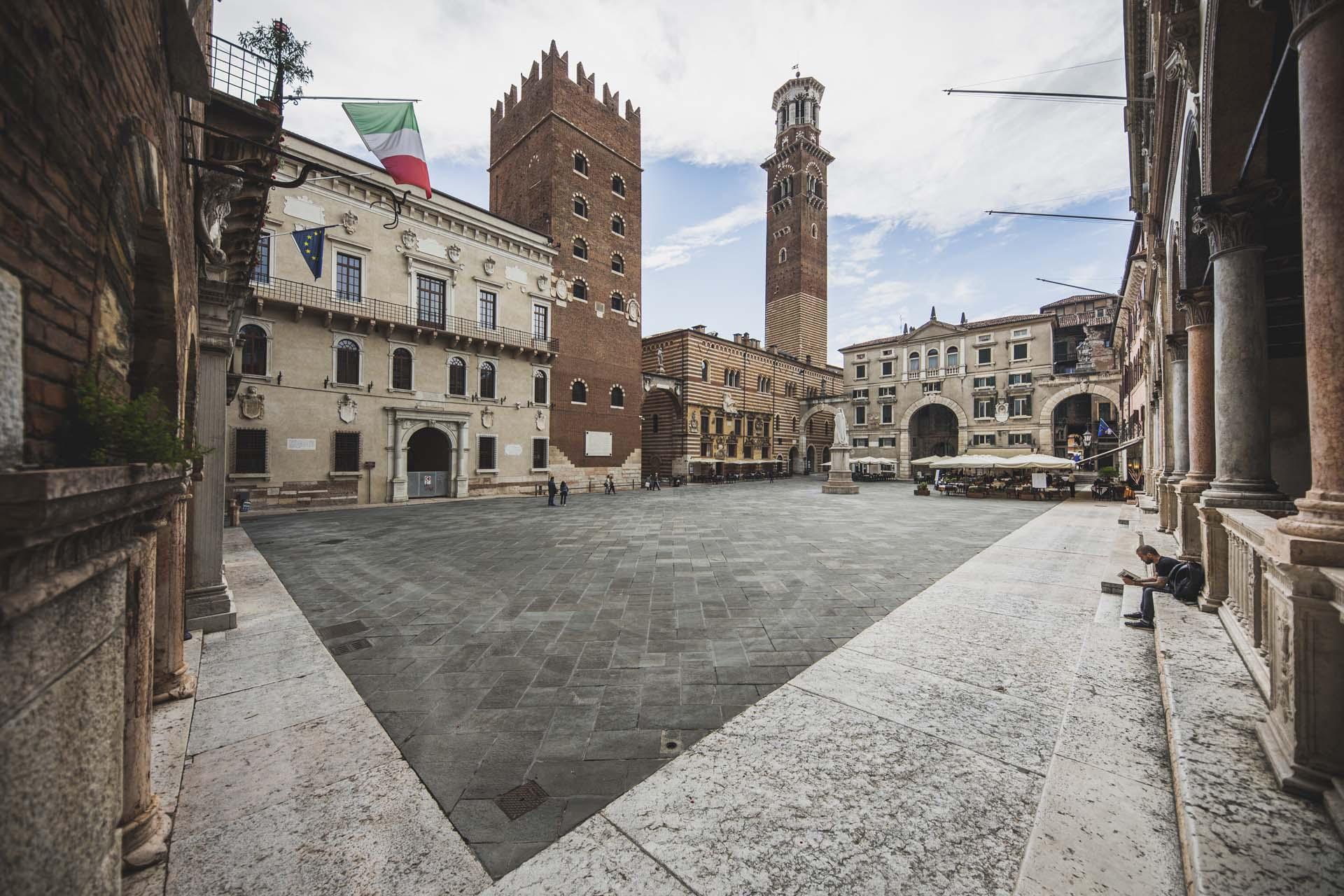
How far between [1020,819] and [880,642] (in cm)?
210

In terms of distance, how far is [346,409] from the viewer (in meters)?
17.5

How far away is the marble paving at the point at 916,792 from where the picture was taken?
6.43 ft

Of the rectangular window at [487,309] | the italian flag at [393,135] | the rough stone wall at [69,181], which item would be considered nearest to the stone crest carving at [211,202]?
the italian flag at [393,135]

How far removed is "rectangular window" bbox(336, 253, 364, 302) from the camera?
57.8 ft

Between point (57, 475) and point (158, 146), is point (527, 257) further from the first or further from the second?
point (57, 475)

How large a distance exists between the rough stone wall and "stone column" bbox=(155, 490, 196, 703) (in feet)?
4.52

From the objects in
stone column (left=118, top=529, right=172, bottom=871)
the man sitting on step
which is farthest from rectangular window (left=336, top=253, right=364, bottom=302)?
the man sitting on step

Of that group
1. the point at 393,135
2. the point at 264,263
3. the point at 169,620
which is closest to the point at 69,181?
the point at 169,620

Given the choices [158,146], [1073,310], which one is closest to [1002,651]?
[158,146]

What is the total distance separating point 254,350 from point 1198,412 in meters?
21.8

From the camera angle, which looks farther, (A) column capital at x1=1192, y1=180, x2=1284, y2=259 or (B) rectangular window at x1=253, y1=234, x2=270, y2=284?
(B) rectangular window at x1=253, y1=234, x2=270, y2=284

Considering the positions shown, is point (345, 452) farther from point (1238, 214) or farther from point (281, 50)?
point (1238, 214)

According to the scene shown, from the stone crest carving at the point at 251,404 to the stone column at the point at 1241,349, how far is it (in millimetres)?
20650

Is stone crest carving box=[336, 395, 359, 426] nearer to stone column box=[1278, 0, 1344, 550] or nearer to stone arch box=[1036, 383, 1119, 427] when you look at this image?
stone column box=[1278, 0, 1344, 550]
